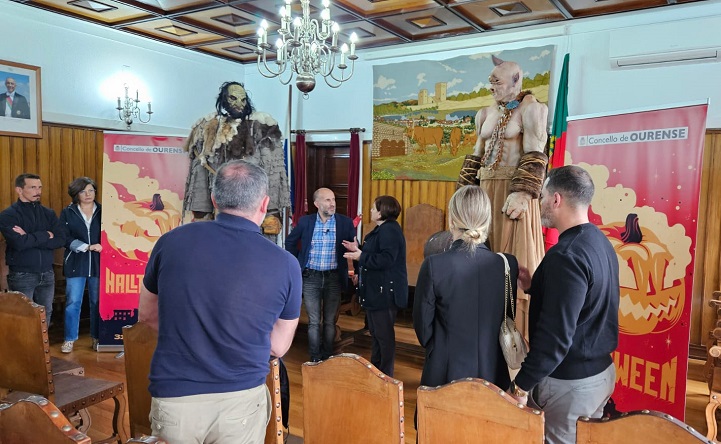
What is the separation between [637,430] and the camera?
1.34m

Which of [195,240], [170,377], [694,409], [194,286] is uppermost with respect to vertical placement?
[195,240]

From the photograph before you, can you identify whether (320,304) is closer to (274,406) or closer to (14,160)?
(274,406)

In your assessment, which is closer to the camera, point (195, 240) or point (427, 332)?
point (195, 240)

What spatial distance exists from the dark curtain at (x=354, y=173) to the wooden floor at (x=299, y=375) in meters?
1.80

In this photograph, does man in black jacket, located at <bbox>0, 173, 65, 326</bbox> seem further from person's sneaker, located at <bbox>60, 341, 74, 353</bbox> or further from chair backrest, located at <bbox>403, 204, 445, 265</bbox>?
chair backrest, located at <bbox>403, 204, 445, 265</bbox>

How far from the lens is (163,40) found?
6555mm

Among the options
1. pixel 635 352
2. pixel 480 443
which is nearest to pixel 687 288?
pixel 635 352

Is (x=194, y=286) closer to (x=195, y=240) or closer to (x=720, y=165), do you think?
(x=195, y=240)

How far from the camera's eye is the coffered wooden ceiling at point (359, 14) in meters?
5.12

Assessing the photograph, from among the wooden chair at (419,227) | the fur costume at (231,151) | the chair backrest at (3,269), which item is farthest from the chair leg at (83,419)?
the wooden chair at (419,227)

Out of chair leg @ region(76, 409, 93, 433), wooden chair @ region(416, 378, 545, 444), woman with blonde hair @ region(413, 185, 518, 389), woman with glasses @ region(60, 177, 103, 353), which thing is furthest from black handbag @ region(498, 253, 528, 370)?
woman with glasses @ region(60, 177, 103, 353)

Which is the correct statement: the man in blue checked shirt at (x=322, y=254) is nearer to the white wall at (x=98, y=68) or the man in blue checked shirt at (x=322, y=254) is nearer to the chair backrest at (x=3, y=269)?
the chair backrest at (x=3, y=269)

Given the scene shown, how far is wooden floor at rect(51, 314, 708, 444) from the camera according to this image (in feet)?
11.3

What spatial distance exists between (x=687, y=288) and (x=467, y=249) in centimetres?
156
